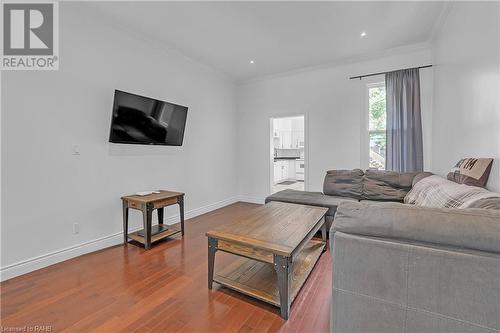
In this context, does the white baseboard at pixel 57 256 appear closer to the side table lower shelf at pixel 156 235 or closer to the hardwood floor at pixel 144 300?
the hardwood floor at pixel 144 300

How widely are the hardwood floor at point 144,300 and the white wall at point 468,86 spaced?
1.67m

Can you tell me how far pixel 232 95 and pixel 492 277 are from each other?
5.02 metres

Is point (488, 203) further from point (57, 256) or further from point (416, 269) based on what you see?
point (57, 256)

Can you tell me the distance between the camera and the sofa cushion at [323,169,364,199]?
3.44 meters

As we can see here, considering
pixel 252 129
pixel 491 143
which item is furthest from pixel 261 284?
pixel 252 129

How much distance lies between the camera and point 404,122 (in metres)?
3.57

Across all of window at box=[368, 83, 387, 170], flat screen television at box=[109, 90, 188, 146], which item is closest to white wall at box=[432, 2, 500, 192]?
window at box=[368, 83, 387, 170]

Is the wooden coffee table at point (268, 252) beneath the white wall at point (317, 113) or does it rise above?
beneath

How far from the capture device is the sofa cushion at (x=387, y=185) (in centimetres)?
313

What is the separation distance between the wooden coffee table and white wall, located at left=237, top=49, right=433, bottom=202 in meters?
2.16

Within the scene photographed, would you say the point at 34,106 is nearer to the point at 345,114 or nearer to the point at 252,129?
the point at 252,129

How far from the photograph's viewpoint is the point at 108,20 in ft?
9.18

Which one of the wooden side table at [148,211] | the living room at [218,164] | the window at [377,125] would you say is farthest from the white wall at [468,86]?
the wooden side table at [148,211]

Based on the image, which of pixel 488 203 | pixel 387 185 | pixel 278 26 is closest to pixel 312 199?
pixel 387 185
